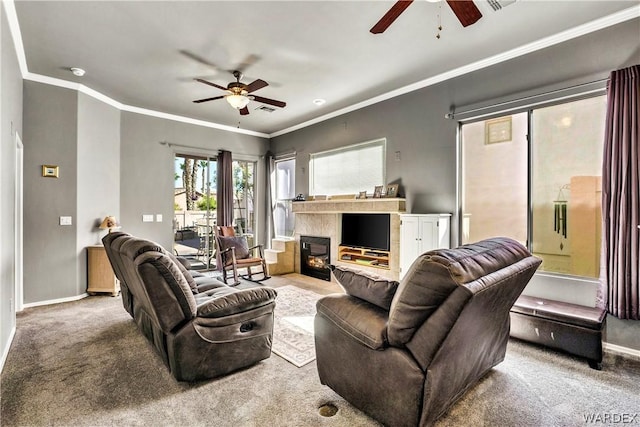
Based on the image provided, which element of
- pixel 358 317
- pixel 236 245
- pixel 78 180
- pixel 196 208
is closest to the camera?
pixel 358 317

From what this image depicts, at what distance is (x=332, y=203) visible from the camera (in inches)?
210

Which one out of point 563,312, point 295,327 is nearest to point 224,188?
point 295,327

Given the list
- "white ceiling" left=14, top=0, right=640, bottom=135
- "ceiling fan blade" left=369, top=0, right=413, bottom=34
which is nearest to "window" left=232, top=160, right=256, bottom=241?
"white ceiling" left=14, top=0, right=640, bottom=135

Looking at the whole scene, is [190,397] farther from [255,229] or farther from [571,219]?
[255,229]

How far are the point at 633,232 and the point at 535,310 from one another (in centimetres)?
101

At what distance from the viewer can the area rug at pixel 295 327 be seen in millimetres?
2650

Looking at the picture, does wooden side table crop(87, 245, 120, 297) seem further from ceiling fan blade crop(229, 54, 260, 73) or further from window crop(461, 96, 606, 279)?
window crop(461, 96, 606, 279)

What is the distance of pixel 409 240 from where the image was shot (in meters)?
4.10

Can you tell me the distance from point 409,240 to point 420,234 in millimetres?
184

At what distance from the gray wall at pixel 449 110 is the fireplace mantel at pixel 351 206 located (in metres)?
0.22

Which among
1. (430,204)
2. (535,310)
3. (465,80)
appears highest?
(465,80)

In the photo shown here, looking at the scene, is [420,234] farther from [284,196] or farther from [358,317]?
[284,196]

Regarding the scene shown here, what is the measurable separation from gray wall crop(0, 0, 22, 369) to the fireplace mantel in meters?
3.94

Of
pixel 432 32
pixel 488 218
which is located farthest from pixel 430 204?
pixel 432 32
